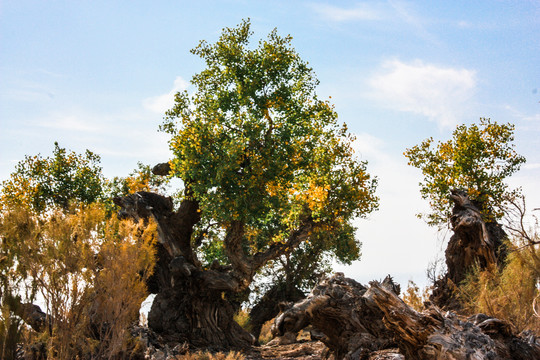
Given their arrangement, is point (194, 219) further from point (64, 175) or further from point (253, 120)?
point (64, 175)

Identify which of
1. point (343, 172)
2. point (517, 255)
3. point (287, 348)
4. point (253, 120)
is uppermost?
point (253, 120)

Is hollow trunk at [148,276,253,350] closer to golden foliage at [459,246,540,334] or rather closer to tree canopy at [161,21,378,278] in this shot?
tree canopy at [161,21,378,278]

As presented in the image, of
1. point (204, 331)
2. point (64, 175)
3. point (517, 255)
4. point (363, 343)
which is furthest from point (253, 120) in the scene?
point (64, 175)

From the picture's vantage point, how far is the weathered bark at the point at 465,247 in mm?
15734

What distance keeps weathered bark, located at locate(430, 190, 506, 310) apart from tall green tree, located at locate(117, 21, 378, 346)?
3.07m

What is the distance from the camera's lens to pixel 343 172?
1650 centimetres

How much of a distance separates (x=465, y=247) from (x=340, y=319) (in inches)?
296

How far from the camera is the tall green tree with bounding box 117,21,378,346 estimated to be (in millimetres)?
14305

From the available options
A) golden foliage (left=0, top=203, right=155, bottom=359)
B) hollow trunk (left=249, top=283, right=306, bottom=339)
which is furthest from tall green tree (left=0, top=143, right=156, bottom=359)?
hollow trunk (left=249, top=283, right=306, bottom=339)

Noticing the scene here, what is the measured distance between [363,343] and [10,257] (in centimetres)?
723

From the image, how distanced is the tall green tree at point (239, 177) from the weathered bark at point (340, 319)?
13.2 feet

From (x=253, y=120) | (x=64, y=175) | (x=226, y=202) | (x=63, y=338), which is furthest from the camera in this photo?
(x=64, y=175)

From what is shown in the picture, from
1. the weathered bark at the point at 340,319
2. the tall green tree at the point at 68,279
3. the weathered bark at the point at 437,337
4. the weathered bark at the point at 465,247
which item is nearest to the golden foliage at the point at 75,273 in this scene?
the tall green tree at the point at 68,279

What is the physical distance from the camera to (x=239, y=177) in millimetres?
14398
